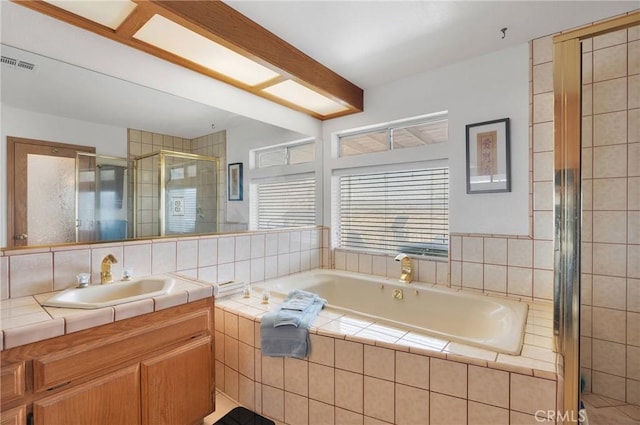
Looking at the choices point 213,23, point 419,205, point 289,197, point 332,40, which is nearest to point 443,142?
point 419,205

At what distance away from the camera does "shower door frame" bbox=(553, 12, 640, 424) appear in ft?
3.91

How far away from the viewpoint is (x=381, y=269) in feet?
9.43

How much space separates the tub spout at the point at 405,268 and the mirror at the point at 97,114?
Result: 159cm

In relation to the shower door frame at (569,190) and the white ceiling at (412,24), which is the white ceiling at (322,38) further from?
the shower door frame at (569,190)

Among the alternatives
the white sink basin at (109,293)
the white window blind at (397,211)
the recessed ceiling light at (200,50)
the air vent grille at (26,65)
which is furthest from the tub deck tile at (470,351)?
the air vent grille at (26,65)

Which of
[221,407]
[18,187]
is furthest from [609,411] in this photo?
[18,187]

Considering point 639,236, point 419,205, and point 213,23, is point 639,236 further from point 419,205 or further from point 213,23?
point 213,23

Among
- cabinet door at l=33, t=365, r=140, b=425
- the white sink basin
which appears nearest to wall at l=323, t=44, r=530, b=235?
the white sink basin

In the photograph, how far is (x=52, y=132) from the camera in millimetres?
1559

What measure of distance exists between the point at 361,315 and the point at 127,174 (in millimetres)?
1683

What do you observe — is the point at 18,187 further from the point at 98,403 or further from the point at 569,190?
the point at 569,190

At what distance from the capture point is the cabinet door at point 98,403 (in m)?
1.14

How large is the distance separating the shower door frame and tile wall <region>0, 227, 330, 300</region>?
2069 millimetres

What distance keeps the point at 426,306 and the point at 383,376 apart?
1079mm
